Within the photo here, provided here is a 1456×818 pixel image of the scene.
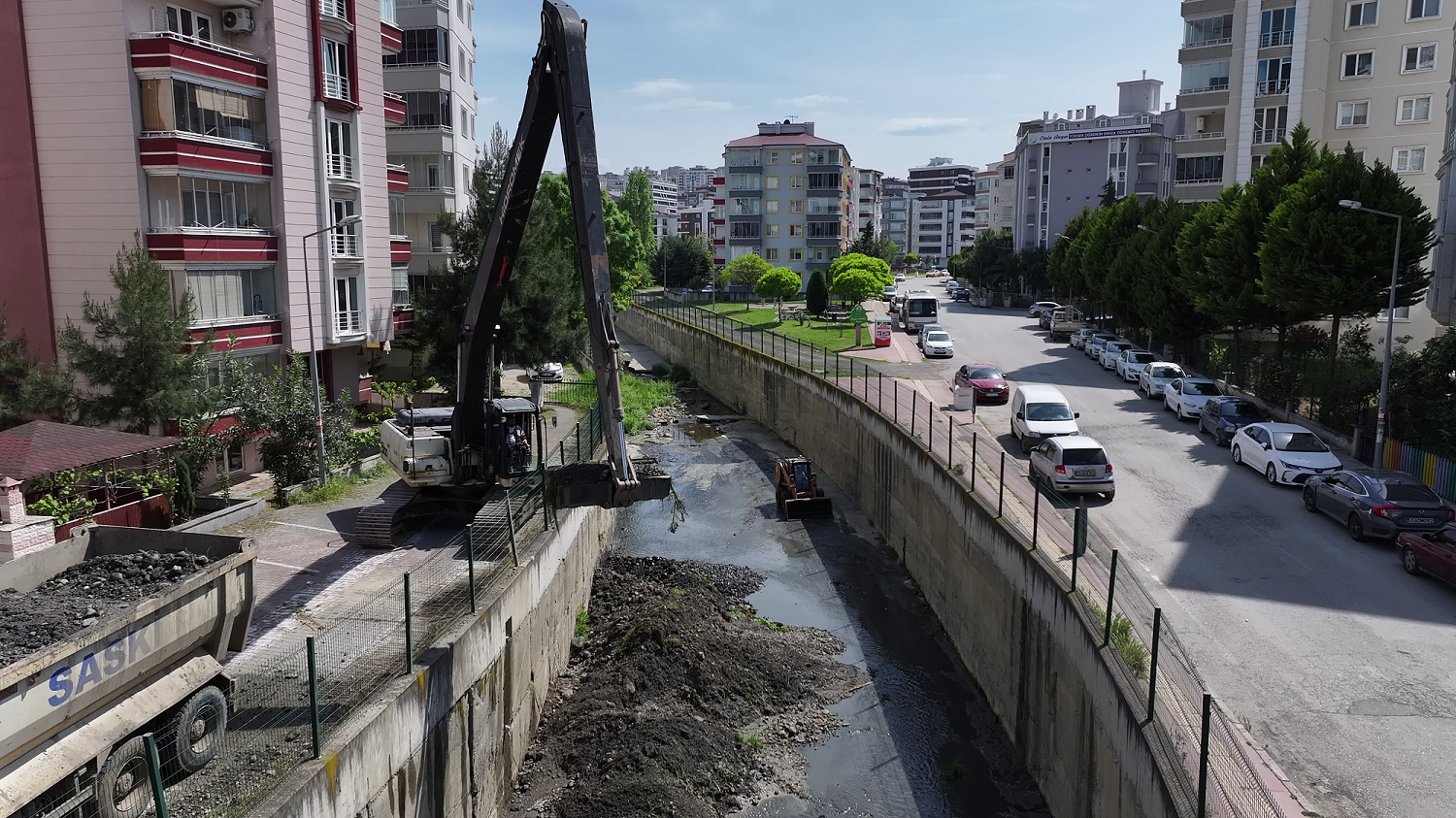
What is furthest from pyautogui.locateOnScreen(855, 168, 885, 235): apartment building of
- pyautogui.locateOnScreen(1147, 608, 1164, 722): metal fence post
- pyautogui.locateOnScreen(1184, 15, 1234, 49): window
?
pyautogui.locateOnScreen(1147, 608, 1164, 722): metal fence post

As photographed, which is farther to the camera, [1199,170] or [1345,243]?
[1199,170]

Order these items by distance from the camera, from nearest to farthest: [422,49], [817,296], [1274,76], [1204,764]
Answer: [1204,764] < [422,49] < [1274,76] < [817,296]

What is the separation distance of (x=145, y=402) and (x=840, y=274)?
51.7 m

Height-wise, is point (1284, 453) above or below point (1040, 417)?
below

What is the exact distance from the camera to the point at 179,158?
2592 centimetres

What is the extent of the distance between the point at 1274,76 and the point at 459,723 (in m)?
55.2

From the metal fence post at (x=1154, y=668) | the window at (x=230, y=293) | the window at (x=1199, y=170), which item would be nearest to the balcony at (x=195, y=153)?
the window at (x=230, y=293)

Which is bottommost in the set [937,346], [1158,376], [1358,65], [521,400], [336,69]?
[1158,376]

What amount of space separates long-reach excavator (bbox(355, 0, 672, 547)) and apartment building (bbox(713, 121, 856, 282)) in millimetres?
79359

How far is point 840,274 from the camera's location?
68.6m

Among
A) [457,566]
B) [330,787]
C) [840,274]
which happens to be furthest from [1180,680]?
[840,274]

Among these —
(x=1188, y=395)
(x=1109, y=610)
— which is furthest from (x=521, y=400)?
(x=1188, y=395)

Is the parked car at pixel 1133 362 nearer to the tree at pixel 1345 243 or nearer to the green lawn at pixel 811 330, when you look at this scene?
the tree at pixel 1345 243

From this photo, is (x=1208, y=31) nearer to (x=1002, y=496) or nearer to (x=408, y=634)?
(x=1002, y=496)
